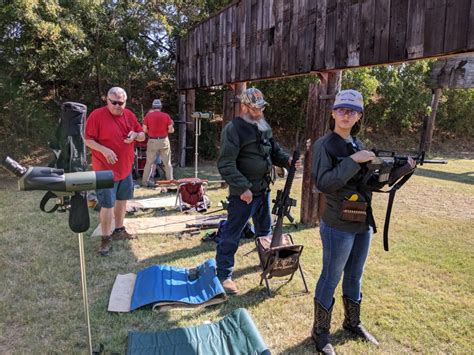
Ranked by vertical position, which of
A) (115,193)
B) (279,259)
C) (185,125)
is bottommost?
(279,259)

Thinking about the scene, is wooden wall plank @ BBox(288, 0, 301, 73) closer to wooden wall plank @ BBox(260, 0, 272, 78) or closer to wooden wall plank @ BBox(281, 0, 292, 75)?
wooden wall plank @ BBox(281, 0, 292, 75)

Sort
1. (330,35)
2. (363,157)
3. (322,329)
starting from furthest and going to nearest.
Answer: (330,35)
(322,329)
(363,157)

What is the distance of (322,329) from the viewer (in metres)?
2.94

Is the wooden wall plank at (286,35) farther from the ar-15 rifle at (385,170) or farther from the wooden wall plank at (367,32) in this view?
the ar-15 rifle at (385,170)

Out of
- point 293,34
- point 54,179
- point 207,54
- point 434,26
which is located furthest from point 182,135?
point 54,179

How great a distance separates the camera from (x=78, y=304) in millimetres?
3592

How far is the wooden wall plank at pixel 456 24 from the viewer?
350cm

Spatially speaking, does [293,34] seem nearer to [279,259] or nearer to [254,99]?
[254,99]

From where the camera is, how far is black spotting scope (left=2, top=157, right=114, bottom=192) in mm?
2014

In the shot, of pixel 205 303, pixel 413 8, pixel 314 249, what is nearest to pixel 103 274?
pixel 205 303

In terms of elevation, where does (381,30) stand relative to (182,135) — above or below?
above

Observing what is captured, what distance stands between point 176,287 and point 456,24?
3.79 m

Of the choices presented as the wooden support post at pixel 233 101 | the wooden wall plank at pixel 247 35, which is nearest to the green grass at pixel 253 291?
the wooden wall plank at pixel 247 35

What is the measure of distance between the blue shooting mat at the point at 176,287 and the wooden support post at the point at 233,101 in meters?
5.00
